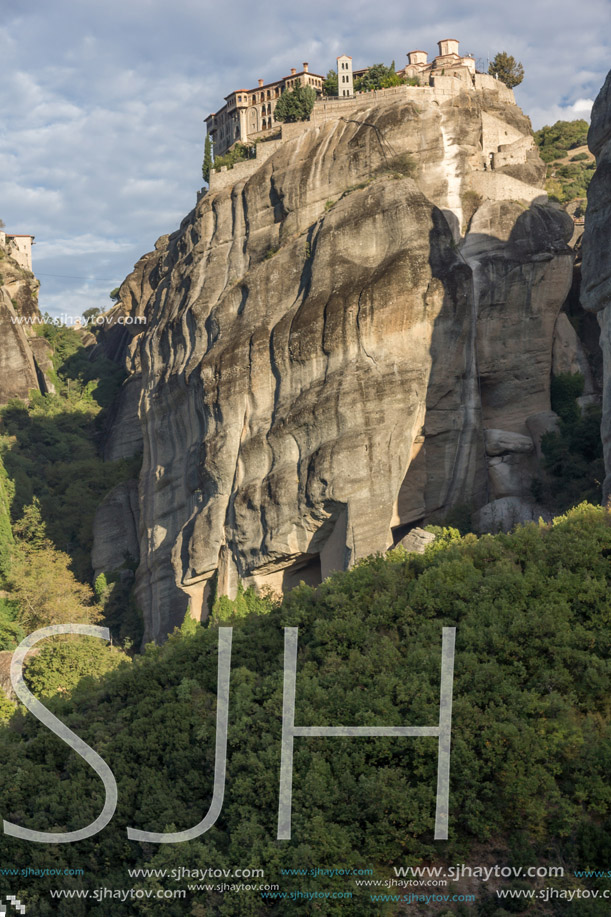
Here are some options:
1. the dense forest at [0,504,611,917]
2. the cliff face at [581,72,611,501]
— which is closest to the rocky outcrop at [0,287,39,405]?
the cliff face at [581,72,611,501]

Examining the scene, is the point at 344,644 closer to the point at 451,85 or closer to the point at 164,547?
the point at 164,547

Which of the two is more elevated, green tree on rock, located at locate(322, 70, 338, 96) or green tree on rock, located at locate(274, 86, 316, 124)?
green tree on rock, located at locate(322, 70, 338, 96)

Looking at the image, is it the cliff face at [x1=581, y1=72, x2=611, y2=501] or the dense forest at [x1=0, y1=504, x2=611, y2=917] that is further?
the cliff face at [x1=581, y1=72, x2=611, y2=501]

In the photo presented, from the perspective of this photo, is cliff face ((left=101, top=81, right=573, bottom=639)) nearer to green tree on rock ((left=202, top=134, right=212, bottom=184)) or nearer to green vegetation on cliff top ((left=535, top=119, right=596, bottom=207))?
green vegetation on cliff top ((left=535, top=119, right=596, bottom=207))

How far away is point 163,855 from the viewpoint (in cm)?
2070

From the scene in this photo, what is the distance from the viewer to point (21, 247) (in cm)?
8450

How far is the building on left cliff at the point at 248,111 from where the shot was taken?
65312mm

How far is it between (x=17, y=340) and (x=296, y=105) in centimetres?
2274
